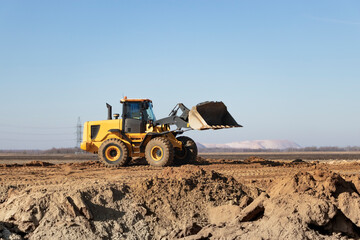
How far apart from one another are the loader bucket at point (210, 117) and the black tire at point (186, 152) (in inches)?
53.1

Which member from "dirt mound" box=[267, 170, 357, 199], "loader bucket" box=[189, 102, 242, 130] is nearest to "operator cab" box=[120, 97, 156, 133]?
"loader bucket" box=[189, 102, 242, 130]

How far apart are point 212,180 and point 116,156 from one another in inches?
299

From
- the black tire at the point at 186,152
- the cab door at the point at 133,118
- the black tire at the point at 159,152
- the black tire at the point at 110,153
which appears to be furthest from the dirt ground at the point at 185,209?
the cab door at the point at 133,118

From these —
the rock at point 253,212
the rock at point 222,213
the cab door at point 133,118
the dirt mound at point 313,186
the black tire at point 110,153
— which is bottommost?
the rock at point 222,213

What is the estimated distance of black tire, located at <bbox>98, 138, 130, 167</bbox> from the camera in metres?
18.6

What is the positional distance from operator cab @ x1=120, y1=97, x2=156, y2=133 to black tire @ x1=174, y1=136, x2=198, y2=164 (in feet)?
5.43

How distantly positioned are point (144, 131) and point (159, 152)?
53.2 inches

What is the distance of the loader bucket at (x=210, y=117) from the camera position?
17.9 m

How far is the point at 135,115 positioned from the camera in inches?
752

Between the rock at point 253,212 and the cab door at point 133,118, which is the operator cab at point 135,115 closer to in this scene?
the cab door at point 133,118

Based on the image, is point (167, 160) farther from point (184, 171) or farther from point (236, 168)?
point (184, 171)

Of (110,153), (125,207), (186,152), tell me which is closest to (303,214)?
(125,207)

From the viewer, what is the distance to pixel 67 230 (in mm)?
8992

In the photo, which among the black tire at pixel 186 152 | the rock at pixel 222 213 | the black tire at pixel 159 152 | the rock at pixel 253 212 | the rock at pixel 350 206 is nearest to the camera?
the rock at pixel 253 212
